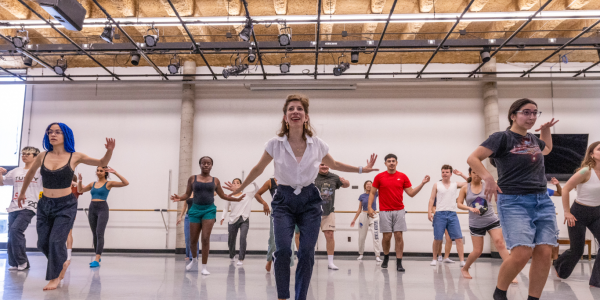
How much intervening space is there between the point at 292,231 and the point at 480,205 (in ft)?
11.5

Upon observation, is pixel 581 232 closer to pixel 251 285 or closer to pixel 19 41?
pixel 251 285

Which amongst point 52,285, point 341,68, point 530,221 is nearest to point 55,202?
point 52,285

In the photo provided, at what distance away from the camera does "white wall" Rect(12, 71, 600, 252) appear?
37.3 ft

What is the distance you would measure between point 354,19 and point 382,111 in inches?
148

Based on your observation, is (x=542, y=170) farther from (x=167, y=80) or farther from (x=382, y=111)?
(x=167, y=80)

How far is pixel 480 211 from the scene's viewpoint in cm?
533

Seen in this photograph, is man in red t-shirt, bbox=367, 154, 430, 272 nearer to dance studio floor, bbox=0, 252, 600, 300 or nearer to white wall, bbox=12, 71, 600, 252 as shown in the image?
dance studio floor, bbox=0, 252, 600, 300

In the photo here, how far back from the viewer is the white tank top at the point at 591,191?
180 inches

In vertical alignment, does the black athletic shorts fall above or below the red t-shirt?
below

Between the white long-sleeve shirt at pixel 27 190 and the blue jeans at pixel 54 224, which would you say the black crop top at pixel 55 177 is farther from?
the white long-sleeve shirt at pixel 27 190

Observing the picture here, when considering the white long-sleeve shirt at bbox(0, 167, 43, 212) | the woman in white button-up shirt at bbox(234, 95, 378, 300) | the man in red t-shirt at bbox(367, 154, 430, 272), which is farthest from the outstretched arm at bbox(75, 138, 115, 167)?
the man in red t-shirt at bbox(367, 154, 430, 272)

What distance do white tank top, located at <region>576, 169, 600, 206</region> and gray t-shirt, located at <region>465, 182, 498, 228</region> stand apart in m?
0.98

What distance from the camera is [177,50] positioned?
10.0m

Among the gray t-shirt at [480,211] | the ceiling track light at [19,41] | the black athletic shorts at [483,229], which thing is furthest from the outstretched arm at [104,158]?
the ceiling track light at [19,41]
